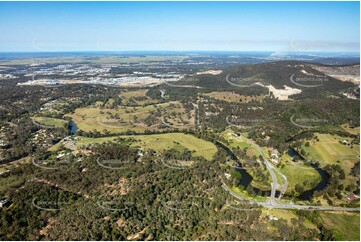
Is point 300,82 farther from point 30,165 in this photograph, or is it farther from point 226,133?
point 30,165

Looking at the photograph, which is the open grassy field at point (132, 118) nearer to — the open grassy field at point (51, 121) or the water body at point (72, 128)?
the water body at point (72, 128)

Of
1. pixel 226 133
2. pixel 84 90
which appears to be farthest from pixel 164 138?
pixel 84 90

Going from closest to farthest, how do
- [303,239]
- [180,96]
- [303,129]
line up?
[303,239]
[303,129]
[180,96]

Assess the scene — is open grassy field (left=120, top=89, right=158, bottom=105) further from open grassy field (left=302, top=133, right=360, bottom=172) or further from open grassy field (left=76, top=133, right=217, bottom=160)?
open grassy field (left=302, top=133, right=360, bottom=172)

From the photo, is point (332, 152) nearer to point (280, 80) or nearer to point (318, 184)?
point (318, 184)

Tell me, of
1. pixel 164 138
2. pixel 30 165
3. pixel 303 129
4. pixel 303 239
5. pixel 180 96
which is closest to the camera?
pixel 303 239

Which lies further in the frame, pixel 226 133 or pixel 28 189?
pixel 226 133

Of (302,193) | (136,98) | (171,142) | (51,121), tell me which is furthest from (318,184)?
(136,98)
